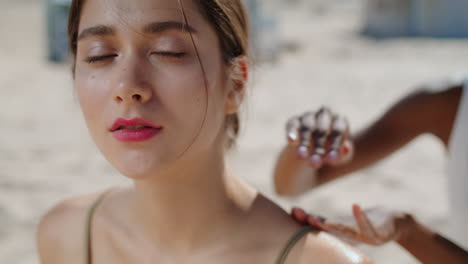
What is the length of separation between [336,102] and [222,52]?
5.33 m

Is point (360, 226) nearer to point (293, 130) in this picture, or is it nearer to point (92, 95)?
point (293, 130)

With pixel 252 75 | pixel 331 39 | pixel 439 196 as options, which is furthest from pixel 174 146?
pixel 331 39

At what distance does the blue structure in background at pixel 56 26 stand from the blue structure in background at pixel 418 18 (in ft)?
23.5

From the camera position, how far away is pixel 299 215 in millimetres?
1341

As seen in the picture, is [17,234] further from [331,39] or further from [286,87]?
[331,39]

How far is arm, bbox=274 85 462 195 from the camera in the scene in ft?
6.38

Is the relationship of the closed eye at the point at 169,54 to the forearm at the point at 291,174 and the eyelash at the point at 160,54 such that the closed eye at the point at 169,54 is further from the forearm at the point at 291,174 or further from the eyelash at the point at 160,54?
the forearm at the point at 291,174

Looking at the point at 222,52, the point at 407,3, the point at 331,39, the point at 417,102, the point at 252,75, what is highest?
the point at 222,52

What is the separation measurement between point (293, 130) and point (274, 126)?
411 centimetres

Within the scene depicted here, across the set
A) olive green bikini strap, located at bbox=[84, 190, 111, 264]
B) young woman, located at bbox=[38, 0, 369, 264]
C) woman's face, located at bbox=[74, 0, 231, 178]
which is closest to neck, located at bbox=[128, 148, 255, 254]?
young woman, located at bbox=[38, 0, 369, 264]

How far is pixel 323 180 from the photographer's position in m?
2.16

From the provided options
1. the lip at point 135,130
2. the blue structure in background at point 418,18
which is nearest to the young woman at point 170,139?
the lip at point 135,130

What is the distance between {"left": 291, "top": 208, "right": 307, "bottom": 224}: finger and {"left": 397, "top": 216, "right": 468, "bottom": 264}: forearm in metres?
0.33

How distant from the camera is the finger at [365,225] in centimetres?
134
